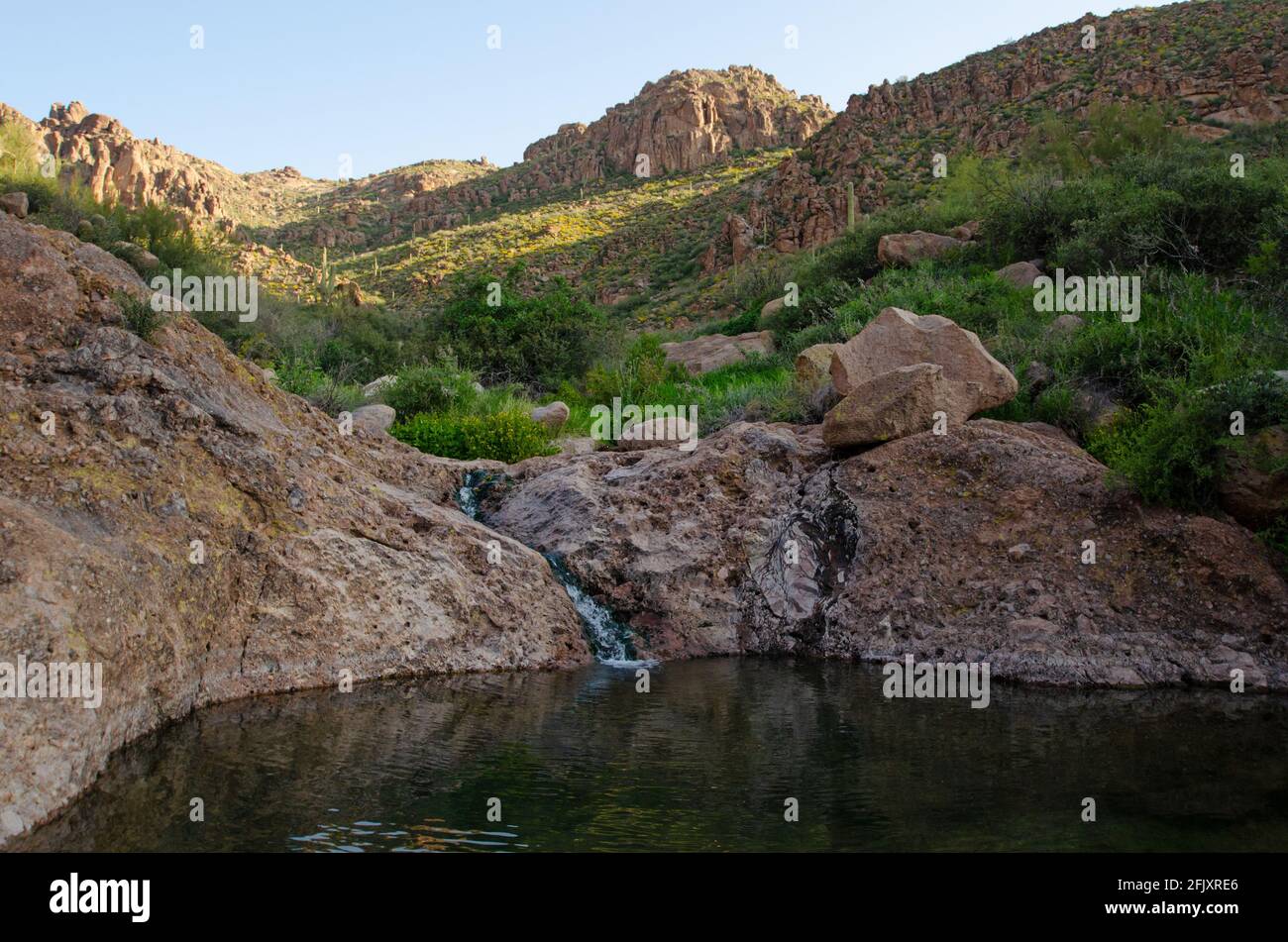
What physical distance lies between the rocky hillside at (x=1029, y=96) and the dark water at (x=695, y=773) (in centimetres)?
3118

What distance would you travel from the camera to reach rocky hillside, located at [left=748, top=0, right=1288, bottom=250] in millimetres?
32719

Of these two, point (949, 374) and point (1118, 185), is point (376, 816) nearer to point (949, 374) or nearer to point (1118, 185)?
point (949, 374)

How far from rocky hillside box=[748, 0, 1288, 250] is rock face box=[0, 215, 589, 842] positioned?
31.6m

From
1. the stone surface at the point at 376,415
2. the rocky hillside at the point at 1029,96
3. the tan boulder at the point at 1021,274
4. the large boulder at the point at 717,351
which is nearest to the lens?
the stone surface at the point at 376,415

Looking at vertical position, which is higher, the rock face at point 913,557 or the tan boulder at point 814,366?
the tan boulder at point 814,366

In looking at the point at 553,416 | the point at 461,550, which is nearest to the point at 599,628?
the point at 461,550

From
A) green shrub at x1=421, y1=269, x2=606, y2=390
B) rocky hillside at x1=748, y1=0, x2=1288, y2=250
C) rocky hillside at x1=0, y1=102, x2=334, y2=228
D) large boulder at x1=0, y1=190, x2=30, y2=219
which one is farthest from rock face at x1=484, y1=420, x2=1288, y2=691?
rocky hillside at x1=0, y1=102, x2=334, y2=228

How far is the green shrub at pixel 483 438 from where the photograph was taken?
486 inches

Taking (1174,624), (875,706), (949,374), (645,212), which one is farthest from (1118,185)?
(645,212)

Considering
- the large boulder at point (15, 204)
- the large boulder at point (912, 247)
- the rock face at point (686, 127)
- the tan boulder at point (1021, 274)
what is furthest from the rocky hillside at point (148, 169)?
the tan boulder at point (1021, 274)

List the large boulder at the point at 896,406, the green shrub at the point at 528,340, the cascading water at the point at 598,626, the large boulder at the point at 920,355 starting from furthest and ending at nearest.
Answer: the green shrub at the point at 528,340 → the large boulder at the point at 920,355 → the large boulder at the point at 896,406 → the cascading water at the point at 598,626

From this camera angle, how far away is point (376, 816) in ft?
12.8

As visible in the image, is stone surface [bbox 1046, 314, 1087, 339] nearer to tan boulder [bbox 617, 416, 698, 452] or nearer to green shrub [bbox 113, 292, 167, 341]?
tan boulder [bbox 617, 416, 698, 452]

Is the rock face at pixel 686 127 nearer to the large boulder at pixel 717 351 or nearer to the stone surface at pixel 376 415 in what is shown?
the large boulder at pixel 717 351
